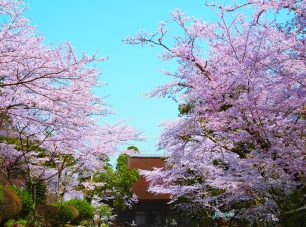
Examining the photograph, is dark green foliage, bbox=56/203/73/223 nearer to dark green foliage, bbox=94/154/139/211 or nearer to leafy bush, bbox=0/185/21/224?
leafy bush, bbox=0/185/21/224

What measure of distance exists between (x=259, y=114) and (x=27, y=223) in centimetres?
794

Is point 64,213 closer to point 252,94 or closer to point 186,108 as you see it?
point 186,108

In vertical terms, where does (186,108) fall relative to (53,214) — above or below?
above

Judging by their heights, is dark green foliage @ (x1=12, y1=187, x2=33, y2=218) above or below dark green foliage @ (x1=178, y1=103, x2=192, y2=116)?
below

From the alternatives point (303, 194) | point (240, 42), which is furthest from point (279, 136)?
point (240, 42)

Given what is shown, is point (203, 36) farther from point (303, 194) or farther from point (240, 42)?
point (303, 194)

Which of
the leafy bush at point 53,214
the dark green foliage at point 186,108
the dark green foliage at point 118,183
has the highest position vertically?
the dark green foliage at point 186,108

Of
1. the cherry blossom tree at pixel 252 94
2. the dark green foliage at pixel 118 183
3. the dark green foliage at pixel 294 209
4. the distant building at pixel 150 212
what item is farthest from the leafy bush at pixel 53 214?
the distant building at pixel 150 212

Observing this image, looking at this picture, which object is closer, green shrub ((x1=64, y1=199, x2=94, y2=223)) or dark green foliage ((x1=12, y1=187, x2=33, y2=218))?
dark green foliage ((x1=12, y1=187, x2=33, y2=218))

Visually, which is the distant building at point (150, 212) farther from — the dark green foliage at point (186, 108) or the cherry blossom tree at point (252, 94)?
the cherry blossom tree at point (252, 94)

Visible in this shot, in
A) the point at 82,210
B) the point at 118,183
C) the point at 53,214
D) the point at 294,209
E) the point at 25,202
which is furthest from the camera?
the point at 118,183

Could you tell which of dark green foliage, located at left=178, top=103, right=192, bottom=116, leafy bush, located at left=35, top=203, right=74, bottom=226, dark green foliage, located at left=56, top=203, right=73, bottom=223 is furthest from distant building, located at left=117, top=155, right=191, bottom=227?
leafy bush, located at left=35, top=203, right=74, bottom=226

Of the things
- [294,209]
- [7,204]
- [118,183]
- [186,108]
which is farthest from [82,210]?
[294,209]

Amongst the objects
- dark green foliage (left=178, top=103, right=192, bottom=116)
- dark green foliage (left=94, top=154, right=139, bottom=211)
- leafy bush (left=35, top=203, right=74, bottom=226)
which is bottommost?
leafy bush (left=35, top=203, right=74, bottom=226)
